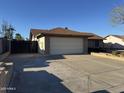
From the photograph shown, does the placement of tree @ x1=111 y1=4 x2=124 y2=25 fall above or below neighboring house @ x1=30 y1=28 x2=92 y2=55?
above

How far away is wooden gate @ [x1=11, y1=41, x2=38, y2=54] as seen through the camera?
901 inches

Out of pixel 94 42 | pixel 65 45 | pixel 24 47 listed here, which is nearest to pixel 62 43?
pixel 65 45

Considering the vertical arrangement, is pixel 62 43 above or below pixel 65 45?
above

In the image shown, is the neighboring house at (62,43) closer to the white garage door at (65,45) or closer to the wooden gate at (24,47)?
the white garage door at (65,45)

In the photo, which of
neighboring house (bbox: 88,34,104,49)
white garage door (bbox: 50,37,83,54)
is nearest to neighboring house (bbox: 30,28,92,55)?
white garage door (bbox: 50,37,83,54)

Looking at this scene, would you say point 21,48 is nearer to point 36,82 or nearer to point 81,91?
point 36,82

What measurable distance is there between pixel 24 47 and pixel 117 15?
14.2m

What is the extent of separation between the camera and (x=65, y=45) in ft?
65.7

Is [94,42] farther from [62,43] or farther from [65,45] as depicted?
[62,43]

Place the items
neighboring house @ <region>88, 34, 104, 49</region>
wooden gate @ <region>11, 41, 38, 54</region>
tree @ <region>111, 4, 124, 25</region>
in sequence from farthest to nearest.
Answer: neighboring house @ <region>88, 34, 104, 49</region>
wooden gate @ <region>11, 41, 38, 54</region>
tree @ <region>111, 4, 124, 25</region>

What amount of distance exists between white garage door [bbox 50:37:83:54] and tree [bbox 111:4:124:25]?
5077 millimetres

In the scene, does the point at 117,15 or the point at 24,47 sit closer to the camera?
the point at 117,15

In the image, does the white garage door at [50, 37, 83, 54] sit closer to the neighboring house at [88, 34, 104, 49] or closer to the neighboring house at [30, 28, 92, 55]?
the neighboring house at [30, 28, 92, 55]

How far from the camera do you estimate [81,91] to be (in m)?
5.48
